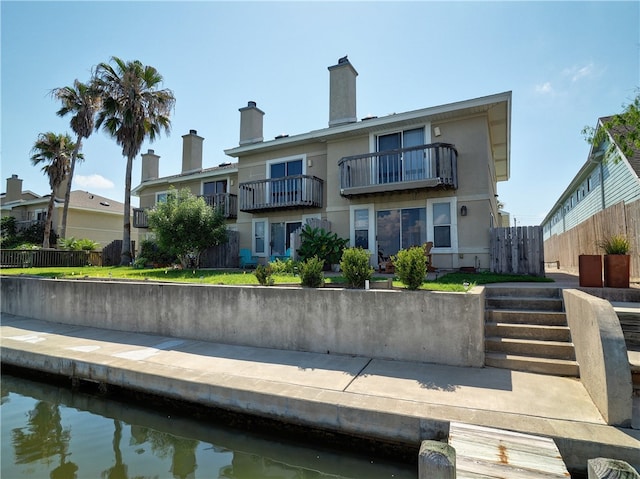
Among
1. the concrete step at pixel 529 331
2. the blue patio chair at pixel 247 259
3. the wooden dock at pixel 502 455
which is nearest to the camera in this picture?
the wooden dock at pixel 502 455

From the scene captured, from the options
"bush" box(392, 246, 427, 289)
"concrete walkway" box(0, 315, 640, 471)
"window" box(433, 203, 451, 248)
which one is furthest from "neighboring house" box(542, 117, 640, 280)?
"concrete walkway" box(0, 315, 640, 471)

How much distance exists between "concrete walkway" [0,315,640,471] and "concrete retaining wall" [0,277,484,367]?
247mm

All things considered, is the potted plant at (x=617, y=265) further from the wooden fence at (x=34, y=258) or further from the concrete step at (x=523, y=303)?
the wooden fence at (x=34, y=258)

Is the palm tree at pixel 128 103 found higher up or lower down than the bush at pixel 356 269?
higher up

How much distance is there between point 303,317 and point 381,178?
24.4 ft

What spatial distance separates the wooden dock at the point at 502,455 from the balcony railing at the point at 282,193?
36.9ft

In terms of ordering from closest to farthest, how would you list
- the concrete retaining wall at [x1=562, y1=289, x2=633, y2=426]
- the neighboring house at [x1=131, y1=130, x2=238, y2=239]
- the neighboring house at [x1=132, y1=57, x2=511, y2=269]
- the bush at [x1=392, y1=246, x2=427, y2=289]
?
the concrete retaining wall at [x1=562, y1=289, x2=633, y2=426] < the bush at [x1=392, y1=246, x2=427, y2=289] < the neighboring house at [x1=132, y1=57, x2=511, y2=269] < the neighboring house at [x1=131, y1=130, x2=238, y2=239]

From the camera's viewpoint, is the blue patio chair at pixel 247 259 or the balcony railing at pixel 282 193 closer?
the balcony railing at pixel 282 193

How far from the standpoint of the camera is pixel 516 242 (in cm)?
1046

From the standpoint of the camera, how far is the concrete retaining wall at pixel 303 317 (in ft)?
17.9

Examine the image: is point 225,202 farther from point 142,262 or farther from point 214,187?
point 142,262

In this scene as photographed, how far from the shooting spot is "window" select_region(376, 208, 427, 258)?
39.9ft

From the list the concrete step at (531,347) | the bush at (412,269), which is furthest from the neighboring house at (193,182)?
the concrete step at (531,347)

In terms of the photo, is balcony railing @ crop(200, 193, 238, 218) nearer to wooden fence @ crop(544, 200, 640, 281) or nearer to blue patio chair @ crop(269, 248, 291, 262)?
blue patio chair @ crop(269, 248, 291, 262)
